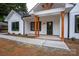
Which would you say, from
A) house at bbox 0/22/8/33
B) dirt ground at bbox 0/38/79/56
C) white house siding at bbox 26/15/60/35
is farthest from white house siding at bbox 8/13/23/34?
dirt ground at bbox 0/38/79/56

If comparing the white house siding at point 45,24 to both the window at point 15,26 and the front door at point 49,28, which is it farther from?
the window at point 15,26

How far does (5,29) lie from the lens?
74.8 ft

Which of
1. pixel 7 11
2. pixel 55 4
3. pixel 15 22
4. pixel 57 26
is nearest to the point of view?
pixel 55 4

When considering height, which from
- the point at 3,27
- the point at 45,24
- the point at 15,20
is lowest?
the point at 3,27

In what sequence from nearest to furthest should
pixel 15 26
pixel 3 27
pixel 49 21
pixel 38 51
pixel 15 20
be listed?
pixel 38 51, pixel 49 21, pixel 15 20, pixel 15 26, pixel 3 27

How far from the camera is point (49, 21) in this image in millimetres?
18078

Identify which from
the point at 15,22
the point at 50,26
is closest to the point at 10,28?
the point at 15,22

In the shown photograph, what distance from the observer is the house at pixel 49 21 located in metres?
13.9

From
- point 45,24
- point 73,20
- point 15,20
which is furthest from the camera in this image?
point 15,20

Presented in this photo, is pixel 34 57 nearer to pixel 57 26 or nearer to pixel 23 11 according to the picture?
pixel 57 26

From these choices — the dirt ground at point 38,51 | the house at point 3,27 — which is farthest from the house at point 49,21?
the dirt ground at point 38,51

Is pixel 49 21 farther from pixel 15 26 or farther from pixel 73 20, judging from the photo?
pixel 15 26

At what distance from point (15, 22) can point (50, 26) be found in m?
5.61

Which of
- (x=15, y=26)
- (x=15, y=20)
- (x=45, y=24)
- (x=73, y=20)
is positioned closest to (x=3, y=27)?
(x=15, y=26)
